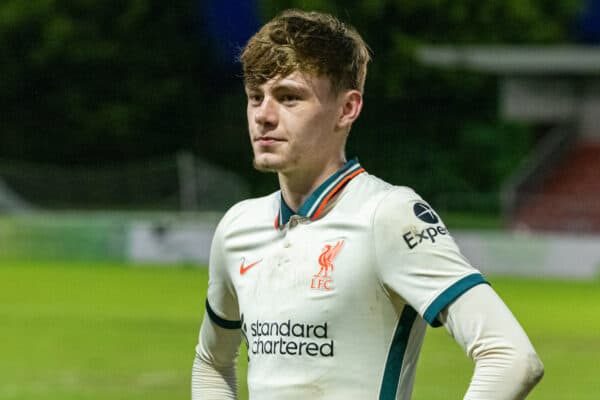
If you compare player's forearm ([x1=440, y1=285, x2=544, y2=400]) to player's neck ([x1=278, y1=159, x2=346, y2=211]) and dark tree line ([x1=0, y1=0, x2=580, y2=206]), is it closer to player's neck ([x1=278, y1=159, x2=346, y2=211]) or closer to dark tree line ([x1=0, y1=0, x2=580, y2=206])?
player's neck ([x1=278, y1=159, x2=346, y2=211])

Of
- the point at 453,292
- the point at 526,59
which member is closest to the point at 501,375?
the point at 453,292

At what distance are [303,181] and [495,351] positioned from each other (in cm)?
68

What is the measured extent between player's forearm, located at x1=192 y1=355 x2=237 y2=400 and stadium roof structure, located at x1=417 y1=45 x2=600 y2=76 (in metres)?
35.1

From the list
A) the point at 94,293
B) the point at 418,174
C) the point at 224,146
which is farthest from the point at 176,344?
the point at 224,146

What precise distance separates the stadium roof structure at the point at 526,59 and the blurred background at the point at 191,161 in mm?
64

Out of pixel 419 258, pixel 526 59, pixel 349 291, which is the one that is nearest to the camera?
pixel 419 258

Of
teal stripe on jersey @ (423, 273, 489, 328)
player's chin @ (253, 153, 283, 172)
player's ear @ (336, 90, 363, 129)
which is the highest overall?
player's ear @ (336, 90, 363, 129)

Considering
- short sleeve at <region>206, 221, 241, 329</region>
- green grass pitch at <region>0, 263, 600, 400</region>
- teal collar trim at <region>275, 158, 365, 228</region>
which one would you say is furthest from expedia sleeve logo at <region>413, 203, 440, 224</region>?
green grass pitch at <region>0, 263, 600, 400</region>

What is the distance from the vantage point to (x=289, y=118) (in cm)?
328

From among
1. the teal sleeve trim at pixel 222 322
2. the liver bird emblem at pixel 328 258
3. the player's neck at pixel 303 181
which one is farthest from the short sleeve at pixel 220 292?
the liver bird emblem at pixel 328 258

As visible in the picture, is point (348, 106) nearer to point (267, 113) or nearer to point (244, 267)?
point (267, 113)

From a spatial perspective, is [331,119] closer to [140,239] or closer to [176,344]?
[176,344]

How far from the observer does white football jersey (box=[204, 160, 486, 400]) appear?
122 inches

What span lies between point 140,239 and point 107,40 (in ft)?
96.1
